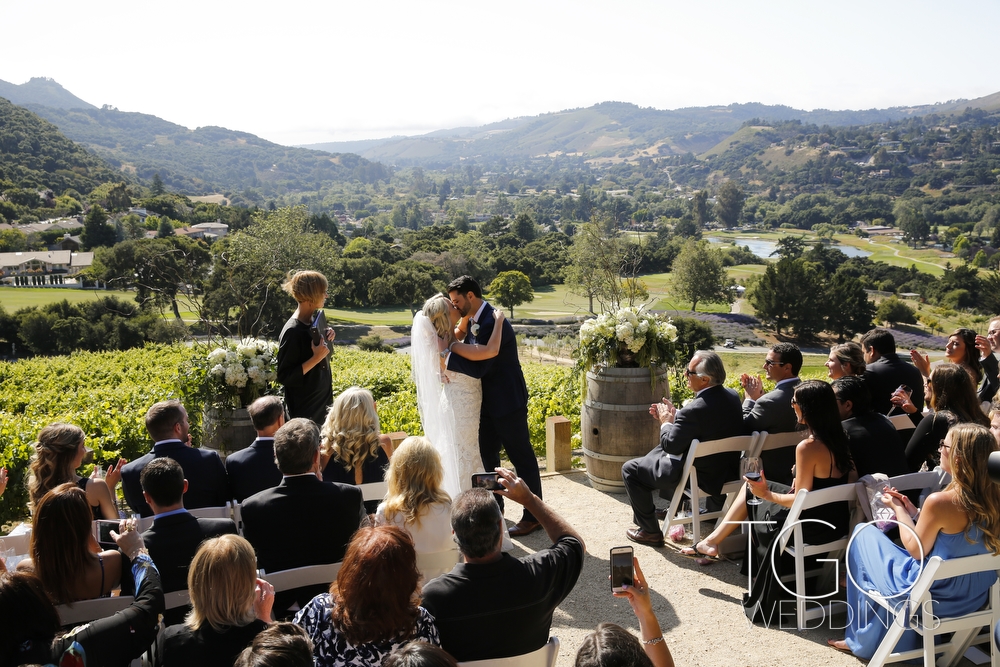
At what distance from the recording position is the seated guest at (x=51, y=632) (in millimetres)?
2395

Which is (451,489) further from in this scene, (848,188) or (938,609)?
(848,188)

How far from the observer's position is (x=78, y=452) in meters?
3.70

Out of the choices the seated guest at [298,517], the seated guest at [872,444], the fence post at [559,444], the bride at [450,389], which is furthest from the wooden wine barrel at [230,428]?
the seated guest at [872,444]

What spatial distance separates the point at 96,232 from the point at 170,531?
332 feet

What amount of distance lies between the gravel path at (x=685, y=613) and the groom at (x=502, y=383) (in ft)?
1.86

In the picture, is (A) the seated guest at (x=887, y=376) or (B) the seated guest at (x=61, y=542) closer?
(B) the seated guest at (x=61, y=542)

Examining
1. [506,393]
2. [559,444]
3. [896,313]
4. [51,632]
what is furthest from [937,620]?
[896,313]

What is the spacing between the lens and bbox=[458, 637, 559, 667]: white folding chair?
8.33ft

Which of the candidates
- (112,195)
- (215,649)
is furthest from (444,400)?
(112,195)

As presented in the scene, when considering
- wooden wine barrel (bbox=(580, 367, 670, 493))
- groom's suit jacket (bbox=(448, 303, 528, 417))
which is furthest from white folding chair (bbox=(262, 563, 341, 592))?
wooden wine barrel (bbox=(580, 367, 670, 493))

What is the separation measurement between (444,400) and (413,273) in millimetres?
74633

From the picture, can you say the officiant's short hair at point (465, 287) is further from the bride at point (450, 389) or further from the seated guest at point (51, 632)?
the seated guest at point (51, 632)

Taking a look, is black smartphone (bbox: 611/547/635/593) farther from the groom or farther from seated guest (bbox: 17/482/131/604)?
the groom

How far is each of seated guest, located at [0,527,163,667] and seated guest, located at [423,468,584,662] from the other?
105 cm
